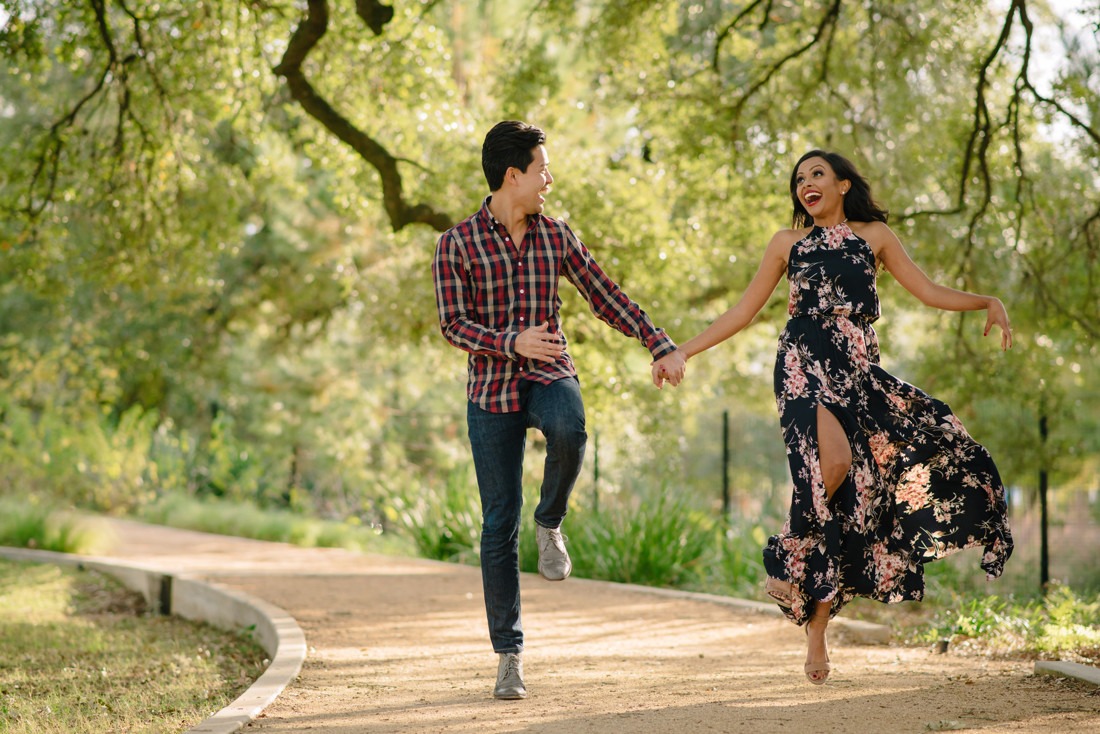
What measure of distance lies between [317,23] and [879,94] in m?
6.78

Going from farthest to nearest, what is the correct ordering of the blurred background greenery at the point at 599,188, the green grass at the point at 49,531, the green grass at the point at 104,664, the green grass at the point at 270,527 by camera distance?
the green grass at the point at 270,527 < the green grass at the point at 49,531 < the blurred background greenery at the point at 599,188 < the green grass at the point at 104,664

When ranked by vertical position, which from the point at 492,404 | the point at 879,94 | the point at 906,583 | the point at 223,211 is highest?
the point at 879,94

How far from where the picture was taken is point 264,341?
20.4 m

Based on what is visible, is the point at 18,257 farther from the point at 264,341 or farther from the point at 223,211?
the point at 264,341

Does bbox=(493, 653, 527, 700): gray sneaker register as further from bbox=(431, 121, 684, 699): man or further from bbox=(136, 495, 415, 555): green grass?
bbox=(136, 495, 415, 555): green grass

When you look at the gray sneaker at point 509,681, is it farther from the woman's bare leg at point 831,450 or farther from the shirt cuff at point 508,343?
the woman's bare leg at point 831,450

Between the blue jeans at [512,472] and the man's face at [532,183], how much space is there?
0.65 metres

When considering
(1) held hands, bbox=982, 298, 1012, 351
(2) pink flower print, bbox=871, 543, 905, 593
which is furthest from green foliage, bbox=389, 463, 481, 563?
(1) held hands, bbox=982, 298, 1012, 351

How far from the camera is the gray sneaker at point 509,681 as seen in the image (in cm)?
444

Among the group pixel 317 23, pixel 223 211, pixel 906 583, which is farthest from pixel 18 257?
pixel 906 583

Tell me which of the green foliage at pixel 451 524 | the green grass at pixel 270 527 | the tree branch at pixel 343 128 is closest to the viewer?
the tree branch at pixel 343 128

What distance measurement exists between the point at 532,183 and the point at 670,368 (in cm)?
84

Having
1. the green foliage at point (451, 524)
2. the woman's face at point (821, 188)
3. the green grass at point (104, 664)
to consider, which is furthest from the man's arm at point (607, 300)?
the green foliage at point (451, 524)

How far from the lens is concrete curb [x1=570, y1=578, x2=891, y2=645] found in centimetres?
655
